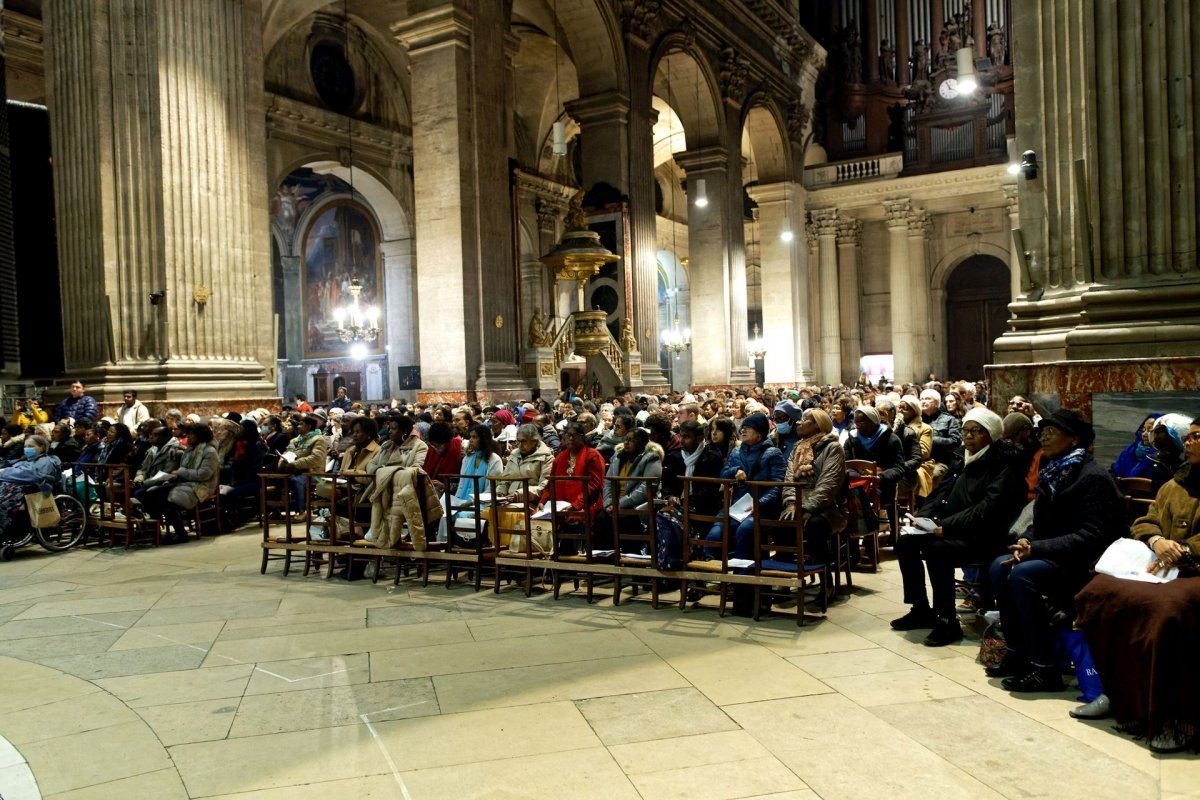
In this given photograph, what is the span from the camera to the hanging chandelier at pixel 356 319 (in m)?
22.5

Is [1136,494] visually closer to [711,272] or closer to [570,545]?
[570,545]

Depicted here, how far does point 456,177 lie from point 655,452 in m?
9.83

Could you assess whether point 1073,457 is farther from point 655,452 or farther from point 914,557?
point 655,452

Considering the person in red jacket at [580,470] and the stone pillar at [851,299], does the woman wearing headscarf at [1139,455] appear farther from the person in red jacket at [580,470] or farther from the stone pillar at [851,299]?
the stone pillar at [851,299]

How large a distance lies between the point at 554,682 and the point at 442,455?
11.6 ft

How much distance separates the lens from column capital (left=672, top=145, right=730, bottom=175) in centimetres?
2403

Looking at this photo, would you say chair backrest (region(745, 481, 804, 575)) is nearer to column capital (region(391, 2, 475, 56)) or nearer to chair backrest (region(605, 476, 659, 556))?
chair backrest (region(605, 476, 659, 556))

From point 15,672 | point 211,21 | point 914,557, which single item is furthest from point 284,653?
point 211,21

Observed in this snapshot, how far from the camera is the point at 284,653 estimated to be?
4801 mm

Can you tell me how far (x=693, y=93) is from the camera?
934 inches

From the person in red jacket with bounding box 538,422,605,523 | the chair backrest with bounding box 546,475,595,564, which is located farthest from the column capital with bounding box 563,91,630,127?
the chair backrest with bounding box 546,475,595,564

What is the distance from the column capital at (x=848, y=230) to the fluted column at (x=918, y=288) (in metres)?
2.38

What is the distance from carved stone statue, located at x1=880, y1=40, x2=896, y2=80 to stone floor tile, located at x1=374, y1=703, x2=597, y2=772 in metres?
32.5

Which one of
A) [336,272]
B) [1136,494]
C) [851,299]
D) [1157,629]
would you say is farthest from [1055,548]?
[851,299]
